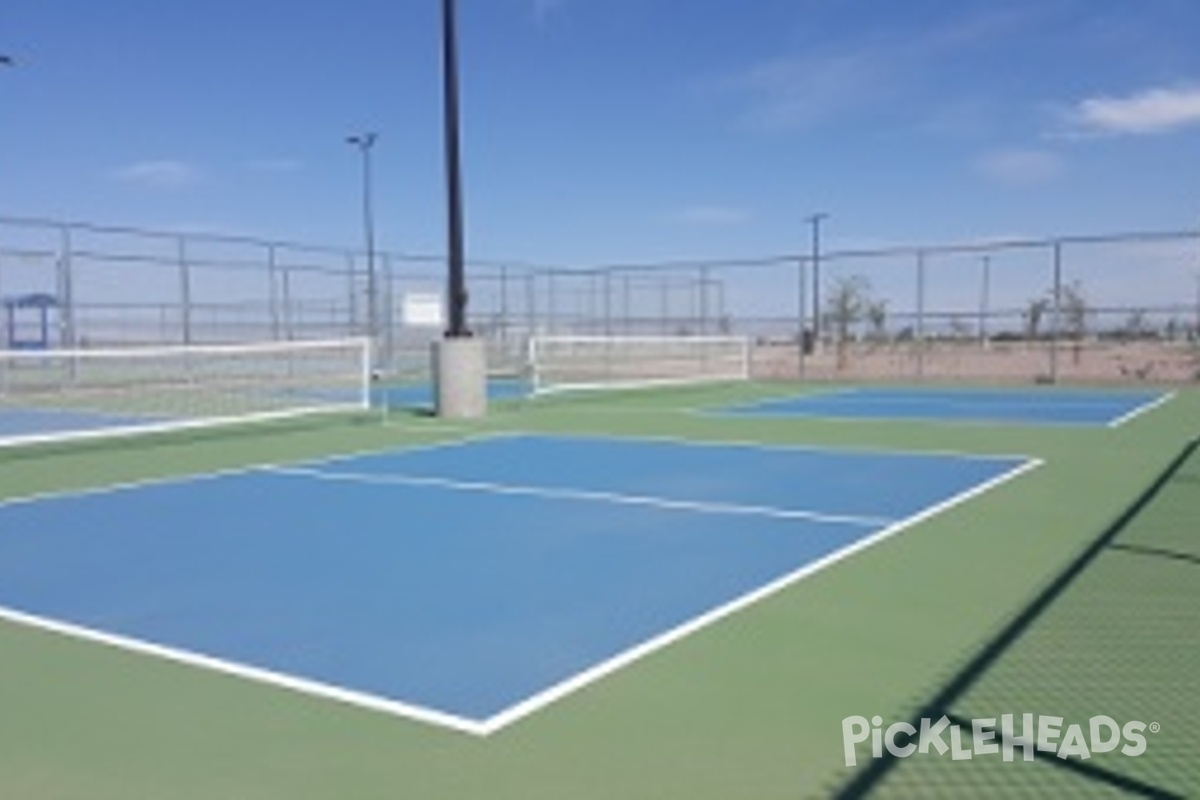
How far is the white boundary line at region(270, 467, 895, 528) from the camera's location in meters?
9.49

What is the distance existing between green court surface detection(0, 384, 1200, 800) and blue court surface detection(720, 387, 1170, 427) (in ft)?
35.6

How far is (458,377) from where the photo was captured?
19422 millimetres

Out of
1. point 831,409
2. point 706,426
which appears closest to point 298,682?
point 706,426

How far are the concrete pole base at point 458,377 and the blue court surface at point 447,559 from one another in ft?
20.0

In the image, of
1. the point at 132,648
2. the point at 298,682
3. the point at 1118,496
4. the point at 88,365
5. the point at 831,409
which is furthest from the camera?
the point at 88,365

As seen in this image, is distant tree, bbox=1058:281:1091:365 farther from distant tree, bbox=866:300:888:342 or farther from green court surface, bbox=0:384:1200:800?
green court surface, bbox=0:384:1200:800

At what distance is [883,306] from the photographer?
35.1 m

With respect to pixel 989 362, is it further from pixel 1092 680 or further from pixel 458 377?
pixel 1092 680

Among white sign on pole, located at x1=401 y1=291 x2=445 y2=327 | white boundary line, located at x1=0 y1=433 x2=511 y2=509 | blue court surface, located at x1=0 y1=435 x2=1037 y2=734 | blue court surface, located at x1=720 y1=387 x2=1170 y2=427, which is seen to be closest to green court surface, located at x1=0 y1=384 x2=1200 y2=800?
blue court surface, located at x1=0 y1=435 x2=1037 y2=734

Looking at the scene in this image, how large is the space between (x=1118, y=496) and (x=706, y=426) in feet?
26.3

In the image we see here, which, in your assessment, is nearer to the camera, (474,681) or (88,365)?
(474,681)

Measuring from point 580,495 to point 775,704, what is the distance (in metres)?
5.94

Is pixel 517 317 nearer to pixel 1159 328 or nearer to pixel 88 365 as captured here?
pixel 88 365

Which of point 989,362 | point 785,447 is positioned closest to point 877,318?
point 989,362
